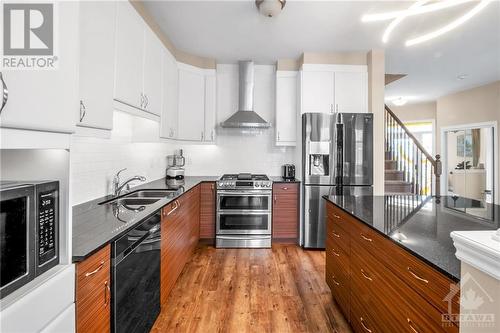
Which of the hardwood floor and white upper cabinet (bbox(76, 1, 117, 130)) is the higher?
white upper cabinet (bbox(76, 1, 117, 130))

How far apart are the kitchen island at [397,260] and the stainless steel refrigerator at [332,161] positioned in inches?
51.8

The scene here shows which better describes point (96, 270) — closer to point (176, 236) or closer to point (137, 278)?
point (137, 278)

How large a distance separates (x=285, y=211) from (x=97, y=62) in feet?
9.65

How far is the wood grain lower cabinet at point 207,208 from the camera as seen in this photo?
12.4ft

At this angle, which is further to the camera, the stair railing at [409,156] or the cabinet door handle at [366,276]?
the stair railing at [409,156]

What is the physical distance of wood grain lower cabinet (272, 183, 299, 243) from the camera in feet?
12.5

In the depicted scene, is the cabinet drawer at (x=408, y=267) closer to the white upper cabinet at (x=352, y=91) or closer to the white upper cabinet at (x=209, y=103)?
the white upper cabinet at (x=352, y=91)

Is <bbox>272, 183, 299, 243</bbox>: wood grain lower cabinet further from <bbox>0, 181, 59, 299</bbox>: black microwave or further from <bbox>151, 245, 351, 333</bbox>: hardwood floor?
<bbox>0, 181, 59, 299</bbox>: black microwave

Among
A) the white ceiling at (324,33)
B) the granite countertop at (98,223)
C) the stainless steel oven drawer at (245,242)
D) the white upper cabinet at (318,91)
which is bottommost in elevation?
the stainless steel oven drawer at (245,242)

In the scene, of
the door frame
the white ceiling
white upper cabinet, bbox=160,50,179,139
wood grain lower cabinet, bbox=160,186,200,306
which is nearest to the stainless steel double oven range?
wood grain lower cabinet, bbox=160,186,200,306

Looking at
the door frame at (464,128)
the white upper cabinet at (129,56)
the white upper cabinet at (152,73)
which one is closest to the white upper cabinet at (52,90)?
the white upper cabinet at (129,56)

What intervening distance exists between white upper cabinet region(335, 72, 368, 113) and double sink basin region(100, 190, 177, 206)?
271 centimetres

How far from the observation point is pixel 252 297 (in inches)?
94.9

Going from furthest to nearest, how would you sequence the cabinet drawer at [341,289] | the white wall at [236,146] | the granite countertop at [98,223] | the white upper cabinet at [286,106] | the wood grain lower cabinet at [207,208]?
the white wall at [236,146]
the white upper cabinet at [286,106]
the wood grain lower cabinet at [207,208]
the cabinet drawer at [341,289]
the granite countertop at [98,223]
